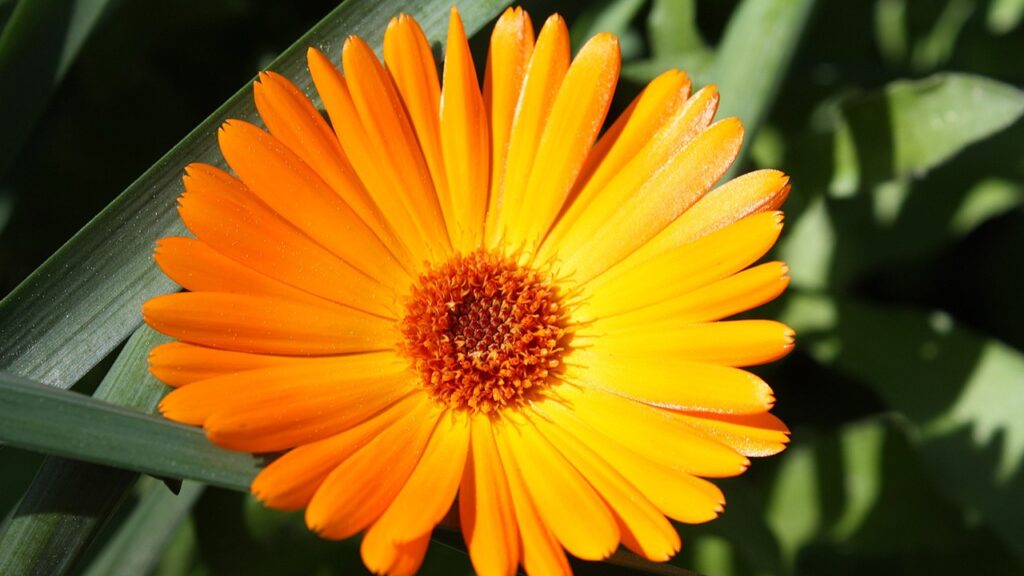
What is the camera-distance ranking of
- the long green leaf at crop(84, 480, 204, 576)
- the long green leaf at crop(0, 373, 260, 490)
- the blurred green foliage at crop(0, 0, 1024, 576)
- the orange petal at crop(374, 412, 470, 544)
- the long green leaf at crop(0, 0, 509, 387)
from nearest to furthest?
the long green leaf at crop(0, 373, 260, 490), the orange petal at crop(374, 412, 470, 544), the long green leaf at crop(0, 0, 509, 387), the long green leaf at crop(84, 480, 204, 576), the blurred green foliage at crop(0, 0, 1024, 576)

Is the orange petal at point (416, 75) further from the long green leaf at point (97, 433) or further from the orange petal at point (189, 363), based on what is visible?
the long green leaf at point (97, 433)

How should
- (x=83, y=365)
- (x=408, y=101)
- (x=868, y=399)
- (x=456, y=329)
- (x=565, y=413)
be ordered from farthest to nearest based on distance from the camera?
(x=868, y=399) → (x=456, y=329) → (x=565, y=413) → (x=408, y=101) → (x=83, y=365)

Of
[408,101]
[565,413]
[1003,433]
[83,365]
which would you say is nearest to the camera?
[83,365]

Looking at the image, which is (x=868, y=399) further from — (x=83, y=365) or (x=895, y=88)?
(x=83, y=365)

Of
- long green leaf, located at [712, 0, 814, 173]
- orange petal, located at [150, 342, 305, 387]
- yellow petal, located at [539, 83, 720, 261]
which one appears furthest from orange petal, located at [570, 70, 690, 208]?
orange petal, located at [150, 342, 305, 387]

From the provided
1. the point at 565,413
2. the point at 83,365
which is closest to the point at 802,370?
the point at 565,413

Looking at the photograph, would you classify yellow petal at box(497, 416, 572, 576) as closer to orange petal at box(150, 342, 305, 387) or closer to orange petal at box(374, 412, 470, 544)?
orange petal at box(374, 412, 470, 544)

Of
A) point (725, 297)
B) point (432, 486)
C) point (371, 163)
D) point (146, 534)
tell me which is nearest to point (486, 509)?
point (432, 486)
